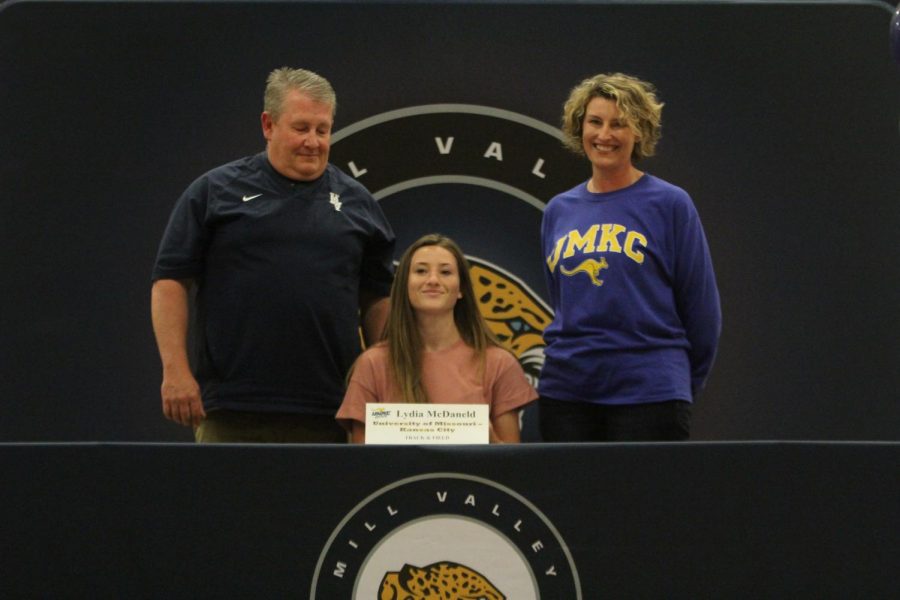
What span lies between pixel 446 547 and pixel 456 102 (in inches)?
69.8

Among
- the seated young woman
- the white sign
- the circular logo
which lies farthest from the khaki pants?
the circular logo

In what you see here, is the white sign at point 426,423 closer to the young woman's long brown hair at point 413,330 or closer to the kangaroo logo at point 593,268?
the young woman's long brown hair at point 413,330

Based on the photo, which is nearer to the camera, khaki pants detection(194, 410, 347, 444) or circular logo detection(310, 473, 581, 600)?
circular logo detection(310, 473, 581, 600)

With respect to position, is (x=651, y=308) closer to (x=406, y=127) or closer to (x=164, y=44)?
(x=406, y=127)

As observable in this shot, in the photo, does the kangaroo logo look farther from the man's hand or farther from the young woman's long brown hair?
the man's hand

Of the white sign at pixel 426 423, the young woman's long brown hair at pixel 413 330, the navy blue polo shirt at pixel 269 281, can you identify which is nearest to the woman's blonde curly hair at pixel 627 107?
the young woman's long brown hair at pixel 413 330

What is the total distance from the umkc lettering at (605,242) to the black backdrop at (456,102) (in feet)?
3.18

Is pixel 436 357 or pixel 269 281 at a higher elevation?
pixel 269 281

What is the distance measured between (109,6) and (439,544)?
6.78ft

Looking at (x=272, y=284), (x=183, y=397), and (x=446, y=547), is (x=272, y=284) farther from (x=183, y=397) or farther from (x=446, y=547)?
(x=446, y=547)

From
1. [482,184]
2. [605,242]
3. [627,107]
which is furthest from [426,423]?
[482,184]

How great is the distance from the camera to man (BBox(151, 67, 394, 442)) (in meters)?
2.94

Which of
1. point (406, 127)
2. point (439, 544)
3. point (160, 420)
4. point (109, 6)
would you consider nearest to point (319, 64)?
point (406, 127)

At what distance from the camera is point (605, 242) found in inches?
108
